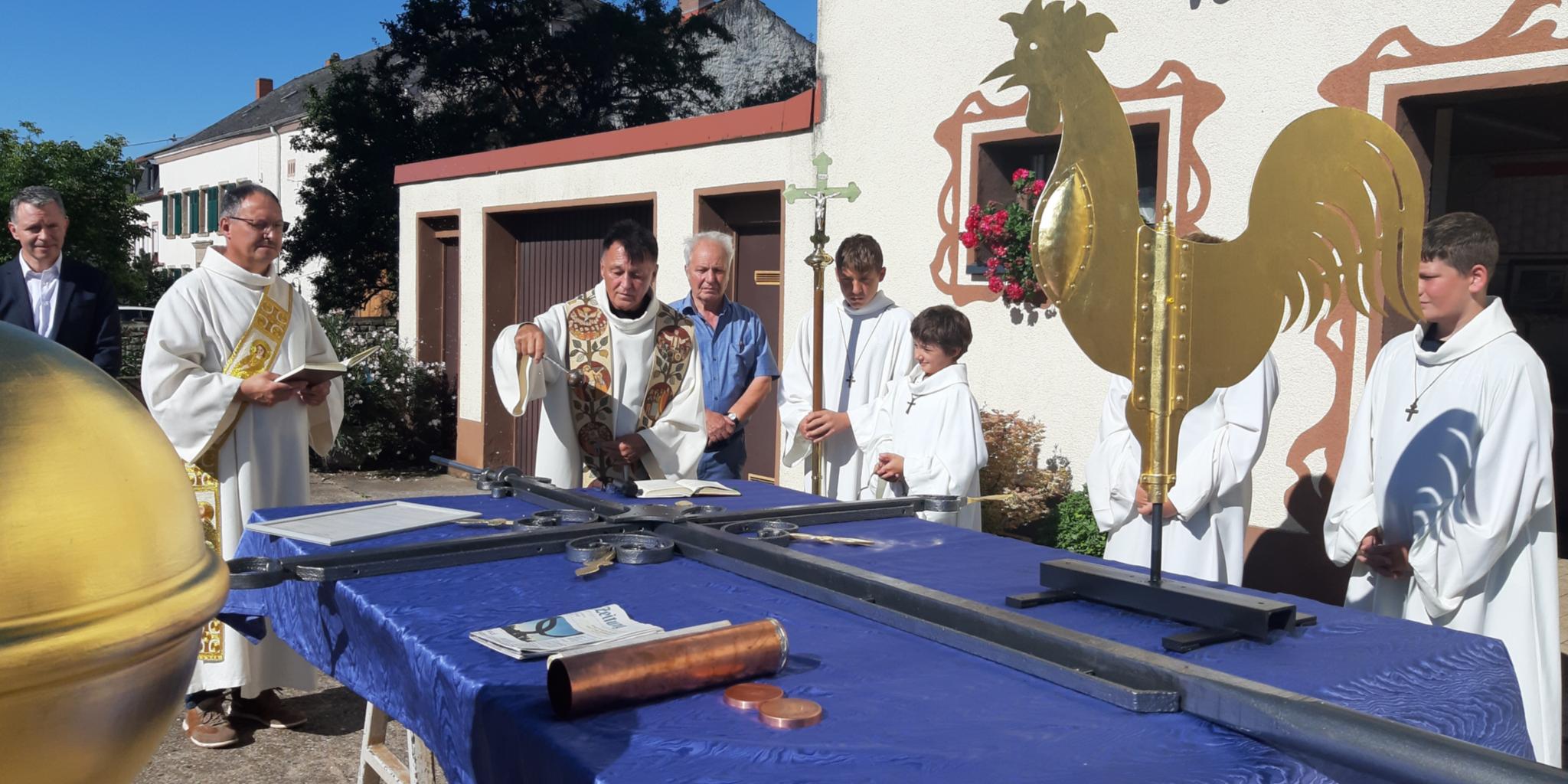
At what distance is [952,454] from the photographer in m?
4.41

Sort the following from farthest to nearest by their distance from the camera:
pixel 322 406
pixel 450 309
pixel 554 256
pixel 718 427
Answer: pixel 450 309
pixel 554 256
pixel 718 427
pixel 322 406

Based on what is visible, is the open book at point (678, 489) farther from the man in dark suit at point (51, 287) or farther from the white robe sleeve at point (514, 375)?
the man in dark suit at point (51, 287)

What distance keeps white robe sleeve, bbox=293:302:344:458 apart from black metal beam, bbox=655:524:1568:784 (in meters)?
2.96

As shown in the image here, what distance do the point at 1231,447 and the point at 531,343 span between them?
2.39 metres

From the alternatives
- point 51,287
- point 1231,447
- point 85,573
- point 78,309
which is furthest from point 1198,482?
point 51,287

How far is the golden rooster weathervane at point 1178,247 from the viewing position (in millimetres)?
2080

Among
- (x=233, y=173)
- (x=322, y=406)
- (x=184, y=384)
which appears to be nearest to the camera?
(x=184, y=384)

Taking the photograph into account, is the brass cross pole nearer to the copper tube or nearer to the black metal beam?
the black metal beam

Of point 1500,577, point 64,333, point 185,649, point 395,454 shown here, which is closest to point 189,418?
point 64,333

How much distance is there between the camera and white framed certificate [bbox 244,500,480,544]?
2.77m

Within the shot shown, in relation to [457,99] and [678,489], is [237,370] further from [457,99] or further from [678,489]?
[457,99]

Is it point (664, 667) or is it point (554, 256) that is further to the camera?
point (554, 256)

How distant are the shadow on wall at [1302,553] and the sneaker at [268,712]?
404 centimetres

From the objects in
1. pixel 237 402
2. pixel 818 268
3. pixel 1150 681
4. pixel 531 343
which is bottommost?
pixel 1150 681
